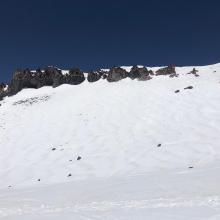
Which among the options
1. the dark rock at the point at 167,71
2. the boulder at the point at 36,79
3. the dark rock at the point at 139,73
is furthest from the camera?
the boulder at the point at 36,79

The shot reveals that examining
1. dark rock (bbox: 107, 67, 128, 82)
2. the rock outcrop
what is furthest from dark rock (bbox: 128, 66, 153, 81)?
the rock outcrop

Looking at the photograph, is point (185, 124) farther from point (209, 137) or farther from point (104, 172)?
point (104, 172)

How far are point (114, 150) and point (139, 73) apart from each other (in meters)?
21.8

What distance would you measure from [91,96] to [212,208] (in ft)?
109

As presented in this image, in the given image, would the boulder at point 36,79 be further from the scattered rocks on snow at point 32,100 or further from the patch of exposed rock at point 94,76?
the scattered rocks on snow at point 32,100

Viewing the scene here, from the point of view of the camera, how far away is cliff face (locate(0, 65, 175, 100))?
49312 mm

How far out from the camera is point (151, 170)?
23500mm

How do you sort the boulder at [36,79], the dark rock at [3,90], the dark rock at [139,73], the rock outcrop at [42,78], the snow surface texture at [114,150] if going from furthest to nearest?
the dark rock at [3,90] < the boulder at [36,79] < the rock outcrop at [42,78] < the dark rock at [139,73] < the snow surface texture at [114,150]

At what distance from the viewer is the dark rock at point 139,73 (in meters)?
48.4

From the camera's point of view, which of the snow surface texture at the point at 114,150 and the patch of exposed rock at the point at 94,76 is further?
the patch of exposed rock at the point at 94,76

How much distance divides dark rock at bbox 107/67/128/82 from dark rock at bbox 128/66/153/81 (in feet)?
2.41

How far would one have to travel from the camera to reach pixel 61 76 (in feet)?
182

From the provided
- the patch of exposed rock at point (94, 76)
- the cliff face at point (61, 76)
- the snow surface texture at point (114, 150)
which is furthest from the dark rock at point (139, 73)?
the patch of exposed rock at point (94, 76)

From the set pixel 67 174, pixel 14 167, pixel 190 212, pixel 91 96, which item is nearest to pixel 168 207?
pixel 190 212
